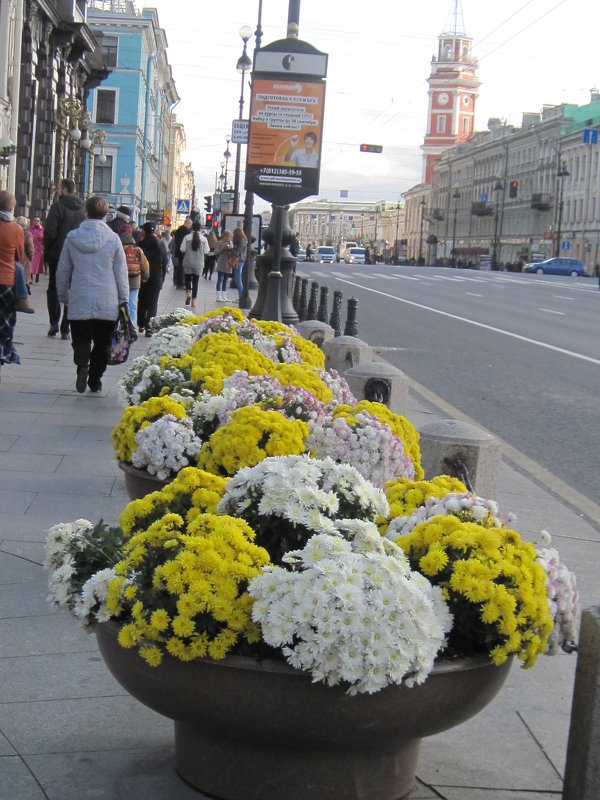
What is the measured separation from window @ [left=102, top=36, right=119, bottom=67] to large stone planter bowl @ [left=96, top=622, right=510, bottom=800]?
76.5 m

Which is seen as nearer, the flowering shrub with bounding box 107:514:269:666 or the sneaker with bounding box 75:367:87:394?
the flowering shrub with bounding box 107:514:269:666

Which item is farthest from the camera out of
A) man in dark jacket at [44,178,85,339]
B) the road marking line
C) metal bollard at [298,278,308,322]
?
metal bollard at [298,278,308,322]

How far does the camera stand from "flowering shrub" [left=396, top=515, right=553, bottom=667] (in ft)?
9.65

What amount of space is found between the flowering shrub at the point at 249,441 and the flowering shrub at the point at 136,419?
745 millimetres

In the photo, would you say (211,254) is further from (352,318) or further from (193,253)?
(352,318)

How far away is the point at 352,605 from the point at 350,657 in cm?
12

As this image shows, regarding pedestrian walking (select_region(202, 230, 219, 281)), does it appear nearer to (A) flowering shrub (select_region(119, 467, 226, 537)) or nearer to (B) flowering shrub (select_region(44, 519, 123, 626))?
(A) flowering shrub (select_region(119, 467, 226, 537))

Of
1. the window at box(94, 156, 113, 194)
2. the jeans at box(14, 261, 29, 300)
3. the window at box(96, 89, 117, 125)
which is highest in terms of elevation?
the window at box(96, 89, 117, 125)

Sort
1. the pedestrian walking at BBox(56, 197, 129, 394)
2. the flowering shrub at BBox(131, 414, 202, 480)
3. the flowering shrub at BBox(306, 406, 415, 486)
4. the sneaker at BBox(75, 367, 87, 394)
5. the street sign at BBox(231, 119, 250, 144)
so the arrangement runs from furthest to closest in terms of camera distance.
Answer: the street sign at BBox(231, 119, 250, 144) < the sneaker at BBox(75, 367, 87, 394) < the pedestrian walking at BBox(56, 197, 129, 394) < the flowering shrub at BBox(131, 414, 202, 480) < the flowering shrub at BBox(306, 406, 415, 486)

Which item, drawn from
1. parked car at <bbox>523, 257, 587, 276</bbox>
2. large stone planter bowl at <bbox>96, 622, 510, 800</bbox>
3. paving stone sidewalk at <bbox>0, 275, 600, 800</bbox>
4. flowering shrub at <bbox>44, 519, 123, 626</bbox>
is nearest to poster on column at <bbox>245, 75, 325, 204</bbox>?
paving stone sidewalk at <bbox>0, 275, 600, 800</bbox>

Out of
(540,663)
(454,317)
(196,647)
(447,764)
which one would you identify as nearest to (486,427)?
(540,663)

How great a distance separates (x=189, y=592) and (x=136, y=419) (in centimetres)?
294

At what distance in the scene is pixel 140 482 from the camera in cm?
547

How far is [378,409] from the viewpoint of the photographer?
18.2 ft
